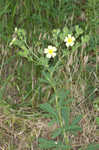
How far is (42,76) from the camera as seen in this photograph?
2926 millimetres

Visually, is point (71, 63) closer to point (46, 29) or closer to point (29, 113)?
point (46, 29)

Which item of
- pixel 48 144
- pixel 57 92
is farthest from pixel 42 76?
pixel 48 144

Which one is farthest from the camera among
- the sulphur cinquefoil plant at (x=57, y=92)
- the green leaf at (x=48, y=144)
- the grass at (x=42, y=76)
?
the grass at (x=42, y=76)

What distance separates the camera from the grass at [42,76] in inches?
108

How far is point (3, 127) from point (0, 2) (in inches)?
48.9

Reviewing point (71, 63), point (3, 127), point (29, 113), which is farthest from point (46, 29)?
point (3, 127)

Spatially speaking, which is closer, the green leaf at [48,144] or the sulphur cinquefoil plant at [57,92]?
the sulphur cinquefoil plant at [57,92]

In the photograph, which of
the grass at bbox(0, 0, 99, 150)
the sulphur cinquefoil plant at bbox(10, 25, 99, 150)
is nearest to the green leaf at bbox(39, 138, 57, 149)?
the sulphur cinquefoil plant at bbox(10, 25, 99, 150)

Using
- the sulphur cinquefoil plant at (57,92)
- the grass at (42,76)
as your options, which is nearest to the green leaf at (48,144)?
the sulphur cinquefoil plant at (57,92)

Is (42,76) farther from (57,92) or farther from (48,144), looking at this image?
(48,144)

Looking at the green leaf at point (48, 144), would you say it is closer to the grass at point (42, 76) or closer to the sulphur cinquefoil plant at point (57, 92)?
the sulphur cinquefoil plant at point (57, 92)

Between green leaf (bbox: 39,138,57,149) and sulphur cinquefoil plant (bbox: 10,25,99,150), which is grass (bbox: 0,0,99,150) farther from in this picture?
green leaf (bbox: 39,138,57,149)

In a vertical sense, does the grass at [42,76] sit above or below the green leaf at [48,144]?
above

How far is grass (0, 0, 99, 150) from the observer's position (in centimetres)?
274
